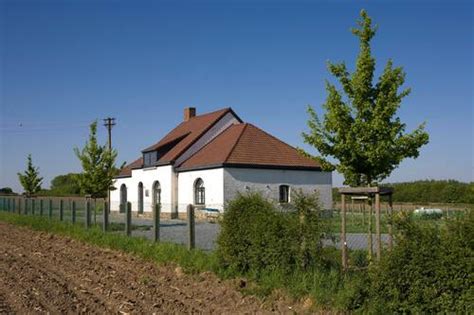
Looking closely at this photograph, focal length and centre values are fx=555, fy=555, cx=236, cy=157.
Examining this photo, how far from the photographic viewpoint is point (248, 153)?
3441cm

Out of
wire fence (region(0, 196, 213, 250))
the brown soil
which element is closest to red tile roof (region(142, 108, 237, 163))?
wire fence (region(0, 196, 213, 250))

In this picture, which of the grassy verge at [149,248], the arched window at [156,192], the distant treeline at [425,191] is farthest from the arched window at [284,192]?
the distant treeline at [425,191]

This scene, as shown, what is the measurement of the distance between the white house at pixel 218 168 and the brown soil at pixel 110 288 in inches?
720

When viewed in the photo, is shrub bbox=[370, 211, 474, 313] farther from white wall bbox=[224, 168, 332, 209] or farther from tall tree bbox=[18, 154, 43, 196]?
tall tree bbox=[18, 154, 43, 196]

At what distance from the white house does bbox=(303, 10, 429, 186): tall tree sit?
66.1 feet

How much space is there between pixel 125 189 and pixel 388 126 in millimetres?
39201

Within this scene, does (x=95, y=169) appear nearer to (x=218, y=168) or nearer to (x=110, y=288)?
(x=218, y=168)

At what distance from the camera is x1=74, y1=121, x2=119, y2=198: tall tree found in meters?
28.4

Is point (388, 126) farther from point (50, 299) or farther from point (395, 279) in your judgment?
point (50, 299)

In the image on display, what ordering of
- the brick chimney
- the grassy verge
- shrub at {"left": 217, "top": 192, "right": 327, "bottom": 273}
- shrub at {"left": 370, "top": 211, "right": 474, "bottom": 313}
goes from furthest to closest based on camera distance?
the brick chimney → the grassy verge → shrub at {"left": 217, "top": 192, "right": 327, "bottom": 273} → shrub at {"left": 370, "top": 211, "right": 474, "bottom": 313}

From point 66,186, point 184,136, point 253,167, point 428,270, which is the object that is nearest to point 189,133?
point 184,136

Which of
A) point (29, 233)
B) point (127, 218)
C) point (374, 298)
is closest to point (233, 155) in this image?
point (29, 233)

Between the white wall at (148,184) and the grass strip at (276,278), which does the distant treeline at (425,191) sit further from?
the grass strip at (276,278)

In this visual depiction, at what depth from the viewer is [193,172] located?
35.8 metres
